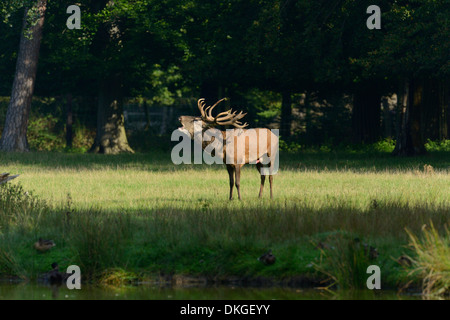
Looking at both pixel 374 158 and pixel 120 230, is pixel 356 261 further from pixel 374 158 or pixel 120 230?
pixel 374 158

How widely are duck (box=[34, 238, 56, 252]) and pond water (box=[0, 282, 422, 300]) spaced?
3.05ft

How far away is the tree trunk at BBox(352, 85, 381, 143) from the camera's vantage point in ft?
126

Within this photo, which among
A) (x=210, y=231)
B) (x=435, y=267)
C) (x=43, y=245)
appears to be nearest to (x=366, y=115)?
(x=210, y=231)

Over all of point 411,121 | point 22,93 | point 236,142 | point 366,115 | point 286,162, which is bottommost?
point 286,162

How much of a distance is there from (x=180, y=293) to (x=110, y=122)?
28.9 m

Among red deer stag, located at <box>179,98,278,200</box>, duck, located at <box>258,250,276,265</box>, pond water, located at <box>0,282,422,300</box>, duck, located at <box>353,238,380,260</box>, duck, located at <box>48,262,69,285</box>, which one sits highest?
red deer stag, located at <box>179,98,278,200</box>

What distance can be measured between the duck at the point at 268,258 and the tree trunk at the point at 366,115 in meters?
26.8

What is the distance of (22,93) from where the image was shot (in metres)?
38.5

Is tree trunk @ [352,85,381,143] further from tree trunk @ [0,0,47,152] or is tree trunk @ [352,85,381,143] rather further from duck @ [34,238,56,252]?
duck @ [34,238,56,252]

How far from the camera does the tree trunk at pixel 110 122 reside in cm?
3944

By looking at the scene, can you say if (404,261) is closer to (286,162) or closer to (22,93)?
(286,162)

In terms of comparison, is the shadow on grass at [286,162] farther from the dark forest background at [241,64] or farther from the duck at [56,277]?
the duck at [56,277]

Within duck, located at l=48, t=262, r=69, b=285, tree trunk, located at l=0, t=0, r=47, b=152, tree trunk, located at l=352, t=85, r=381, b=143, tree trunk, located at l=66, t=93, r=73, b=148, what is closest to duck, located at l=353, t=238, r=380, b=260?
duck, located at l=48, t=262, r=69, b=285

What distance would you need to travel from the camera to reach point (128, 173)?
84.1 ft
